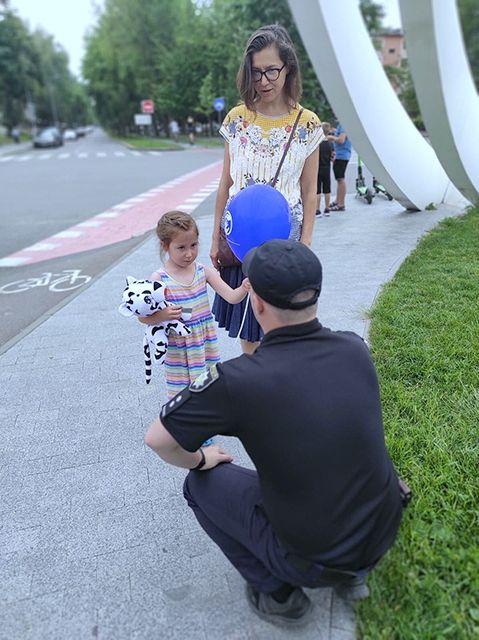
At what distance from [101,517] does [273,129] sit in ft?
7.21

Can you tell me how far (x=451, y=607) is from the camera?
168 centimetres

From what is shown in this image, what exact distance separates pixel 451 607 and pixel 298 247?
1.40 metres

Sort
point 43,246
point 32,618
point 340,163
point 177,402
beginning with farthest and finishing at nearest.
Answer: point 340,163 → point 43,246 → point 32,618 → point 177,402

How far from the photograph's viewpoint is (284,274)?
4.86 ft

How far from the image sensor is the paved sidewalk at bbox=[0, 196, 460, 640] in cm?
179

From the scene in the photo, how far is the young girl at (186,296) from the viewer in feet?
7.91

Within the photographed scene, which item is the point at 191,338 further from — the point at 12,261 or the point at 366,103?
the point at 12,261

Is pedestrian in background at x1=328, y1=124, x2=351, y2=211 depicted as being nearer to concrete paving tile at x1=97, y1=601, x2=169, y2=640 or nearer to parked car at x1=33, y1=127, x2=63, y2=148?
concrete paving tile at x1=97, y1=601, x2=169, y2=640

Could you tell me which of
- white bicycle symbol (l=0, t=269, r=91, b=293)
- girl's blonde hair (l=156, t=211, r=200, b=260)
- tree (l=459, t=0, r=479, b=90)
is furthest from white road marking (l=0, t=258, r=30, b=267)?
tree (l=459, t=0, r=479, b=90)

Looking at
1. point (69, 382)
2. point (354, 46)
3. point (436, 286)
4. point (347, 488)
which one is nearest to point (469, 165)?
point (354, 46)

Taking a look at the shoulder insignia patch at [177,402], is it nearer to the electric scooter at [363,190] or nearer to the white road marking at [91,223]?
the white road marking at [91,223]

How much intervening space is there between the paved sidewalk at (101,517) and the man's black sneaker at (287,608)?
4cm

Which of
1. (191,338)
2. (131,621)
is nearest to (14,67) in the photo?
(191,338)

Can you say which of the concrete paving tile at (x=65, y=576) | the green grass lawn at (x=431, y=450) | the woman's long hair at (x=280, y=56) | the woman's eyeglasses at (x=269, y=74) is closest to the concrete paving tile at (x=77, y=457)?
the concrete paving tile at (x=65, y=576)
